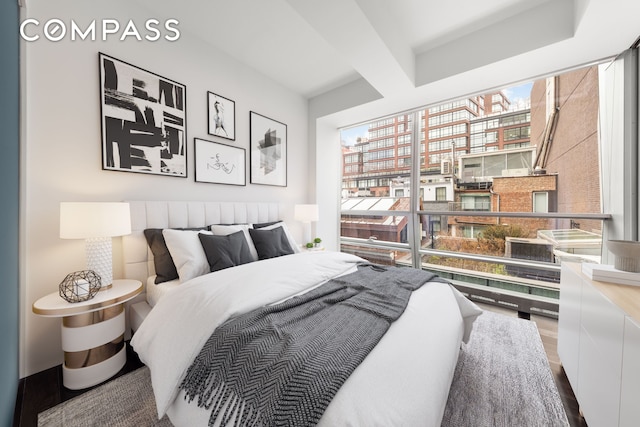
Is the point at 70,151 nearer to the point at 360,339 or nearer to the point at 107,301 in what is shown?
the point at 107,301

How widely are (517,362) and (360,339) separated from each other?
1585 millimetres

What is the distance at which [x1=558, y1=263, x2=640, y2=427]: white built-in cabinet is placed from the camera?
2.93ft

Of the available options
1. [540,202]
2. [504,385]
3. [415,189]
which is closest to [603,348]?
[504,385]

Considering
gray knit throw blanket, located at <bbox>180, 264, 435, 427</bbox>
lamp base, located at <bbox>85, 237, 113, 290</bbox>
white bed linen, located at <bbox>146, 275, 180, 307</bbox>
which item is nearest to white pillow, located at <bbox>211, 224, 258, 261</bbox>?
white bed linen, located at <bbox>146, 275, 180, 307</bbox>

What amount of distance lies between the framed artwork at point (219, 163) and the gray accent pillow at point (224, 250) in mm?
814

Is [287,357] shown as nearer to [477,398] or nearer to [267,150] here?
[477,398]

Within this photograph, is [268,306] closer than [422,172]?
Yes

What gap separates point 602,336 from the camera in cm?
112

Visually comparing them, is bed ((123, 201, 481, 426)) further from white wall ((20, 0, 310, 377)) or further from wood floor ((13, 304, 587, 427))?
wood floor ((13, 304, 587, 427))

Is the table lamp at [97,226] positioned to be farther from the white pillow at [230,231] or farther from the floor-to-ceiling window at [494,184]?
the floor-to-ceiling window at [494,184]

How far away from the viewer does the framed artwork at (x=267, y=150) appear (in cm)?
307

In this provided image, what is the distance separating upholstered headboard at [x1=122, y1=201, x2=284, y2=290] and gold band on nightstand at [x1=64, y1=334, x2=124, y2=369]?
542 mm

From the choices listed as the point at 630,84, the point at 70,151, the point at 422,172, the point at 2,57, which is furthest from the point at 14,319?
the point at 630,84

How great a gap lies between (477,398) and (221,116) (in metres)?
3.26
